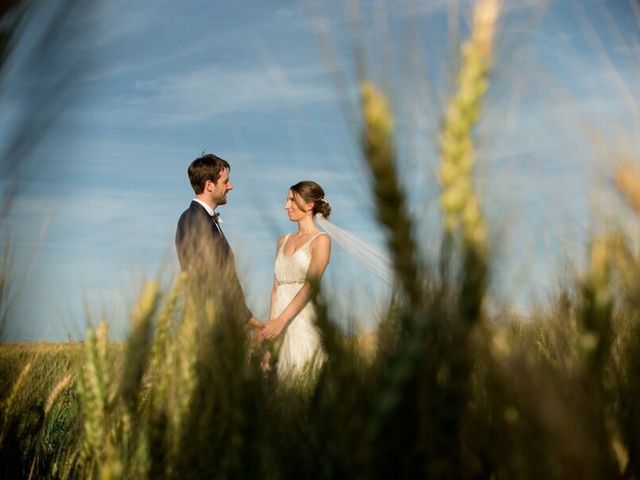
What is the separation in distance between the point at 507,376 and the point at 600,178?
1.69ft

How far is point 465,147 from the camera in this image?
1.06 metres

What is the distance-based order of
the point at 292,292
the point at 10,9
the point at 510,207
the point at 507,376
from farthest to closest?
the point at 292,292
the point at 10,9
the point at 510,207
the point at 507,376

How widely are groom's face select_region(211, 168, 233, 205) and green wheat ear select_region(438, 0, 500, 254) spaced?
5243 mm

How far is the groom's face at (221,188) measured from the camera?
626 cm

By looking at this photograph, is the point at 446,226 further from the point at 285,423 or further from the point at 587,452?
the point at 285,423

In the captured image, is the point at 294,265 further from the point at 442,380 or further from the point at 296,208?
the point at 442,380

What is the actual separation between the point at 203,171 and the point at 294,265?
1108 millimetres

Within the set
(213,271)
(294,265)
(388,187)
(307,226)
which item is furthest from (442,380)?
(307,226)

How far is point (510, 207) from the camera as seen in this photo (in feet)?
3.96

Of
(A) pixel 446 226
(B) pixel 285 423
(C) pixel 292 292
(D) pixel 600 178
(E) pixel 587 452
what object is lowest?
(E) pixel 587 452

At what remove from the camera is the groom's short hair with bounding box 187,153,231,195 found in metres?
6.27

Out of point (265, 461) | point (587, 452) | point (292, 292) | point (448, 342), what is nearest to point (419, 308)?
point (448, 342)

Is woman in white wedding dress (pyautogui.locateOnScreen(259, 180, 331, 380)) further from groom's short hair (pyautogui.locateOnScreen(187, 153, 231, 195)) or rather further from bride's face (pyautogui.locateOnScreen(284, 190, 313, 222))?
groom's short hair (pyautogui.locateOnScreen(187, 153, 231, 195))

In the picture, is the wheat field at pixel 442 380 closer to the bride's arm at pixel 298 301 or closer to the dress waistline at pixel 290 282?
the bride's arm at pixel 298 301
